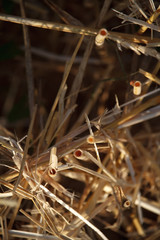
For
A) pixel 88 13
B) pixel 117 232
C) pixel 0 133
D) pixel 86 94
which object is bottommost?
pixel 117 232

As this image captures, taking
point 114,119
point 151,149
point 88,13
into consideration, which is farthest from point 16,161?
point 88,13

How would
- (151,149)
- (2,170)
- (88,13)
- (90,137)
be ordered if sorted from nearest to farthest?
(90,137) < (2,170) < (151,149) < (88,13)

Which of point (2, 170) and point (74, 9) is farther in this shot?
point (74, 9)

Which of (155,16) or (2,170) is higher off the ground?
(155,16)

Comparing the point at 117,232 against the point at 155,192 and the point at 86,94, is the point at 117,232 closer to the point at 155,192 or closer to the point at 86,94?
the point at 155,192

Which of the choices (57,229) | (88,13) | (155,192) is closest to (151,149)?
(155,192)

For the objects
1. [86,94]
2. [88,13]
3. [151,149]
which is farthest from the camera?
[88,13]

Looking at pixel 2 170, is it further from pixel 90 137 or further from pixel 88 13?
pixel 88 13
